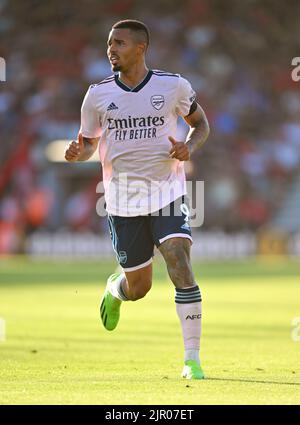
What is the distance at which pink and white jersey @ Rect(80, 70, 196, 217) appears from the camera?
9.01m

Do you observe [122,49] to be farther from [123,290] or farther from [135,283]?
[123,290]

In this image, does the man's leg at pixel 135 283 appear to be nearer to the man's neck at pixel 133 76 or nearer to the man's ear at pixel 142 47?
the man's neck at pixel 133 76

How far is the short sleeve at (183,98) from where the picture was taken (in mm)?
9141

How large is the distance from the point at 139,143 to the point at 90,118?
1.79ft

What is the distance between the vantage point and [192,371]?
27.3ft

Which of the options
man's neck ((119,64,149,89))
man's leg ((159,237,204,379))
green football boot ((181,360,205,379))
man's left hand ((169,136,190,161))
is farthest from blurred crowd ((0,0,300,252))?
green football boot ((181,360,205,379))

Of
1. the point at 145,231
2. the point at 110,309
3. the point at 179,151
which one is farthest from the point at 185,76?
the point at 179,151

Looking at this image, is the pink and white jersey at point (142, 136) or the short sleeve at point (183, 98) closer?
the pink and white jersey at point (142, 136)

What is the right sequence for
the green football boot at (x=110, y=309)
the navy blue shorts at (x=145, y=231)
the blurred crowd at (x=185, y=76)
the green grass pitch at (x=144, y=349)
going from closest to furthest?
the green grass pitch at (x=144, y=349)
the navy blue shorts at (x=145, y=231)
the green football boot at (x=110, y=309)
the blurred crowd at (x=185, y=76)

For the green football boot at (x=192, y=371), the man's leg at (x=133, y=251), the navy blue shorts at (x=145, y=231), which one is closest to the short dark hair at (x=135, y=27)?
the navy blue shorts at (x=145, y=231)

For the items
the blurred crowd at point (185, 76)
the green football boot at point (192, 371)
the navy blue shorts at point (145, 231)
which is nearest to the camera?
the green football boot at point (192, 371)

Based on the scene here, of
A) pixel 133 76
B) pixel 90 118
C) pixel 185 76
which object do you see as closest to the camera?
pixel 133 76

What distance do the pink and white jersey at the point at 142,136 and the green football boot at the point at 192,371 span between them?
4.42ft

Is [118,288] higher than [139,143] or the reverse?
the reverse
